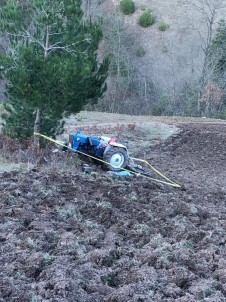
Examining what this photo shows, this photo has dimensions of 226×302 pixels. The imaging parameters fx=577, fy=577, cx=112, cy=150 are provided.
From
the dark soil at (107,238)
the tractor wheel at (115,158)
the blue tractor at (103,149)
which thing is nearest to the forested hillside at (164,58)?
Answer: the blue tractor at (103,149)

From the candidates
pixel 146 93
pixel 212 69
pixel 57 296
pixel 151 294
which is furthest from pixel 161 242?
pixel 146 93

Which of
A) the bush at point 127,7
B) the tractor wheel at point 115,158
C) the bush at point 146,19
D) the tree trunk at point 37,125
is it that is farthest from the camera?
the bush at point 127,7

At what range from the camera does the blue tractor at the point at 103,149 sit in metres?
12.8

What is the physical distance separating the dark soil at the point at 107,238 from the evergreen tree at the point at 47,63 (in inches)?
68.0

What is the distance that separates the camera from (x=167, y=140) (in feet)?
63.4

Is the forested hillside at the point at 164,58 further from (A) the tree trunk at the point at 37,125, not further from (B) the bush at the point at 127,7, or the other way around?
(A) the tree trunk at the point at 37,125

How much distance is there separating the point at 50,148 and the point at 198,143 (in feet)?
21.7

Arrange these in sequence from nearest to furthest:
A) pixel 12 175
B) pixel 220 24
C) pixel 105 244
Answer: pixel 105 244 < pixel 12 175 < pixel 220 24

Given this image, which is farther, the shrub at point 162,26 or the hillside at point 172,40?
the shrub at point 162,26

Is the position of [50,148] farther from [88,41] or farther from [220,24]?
[220,24]

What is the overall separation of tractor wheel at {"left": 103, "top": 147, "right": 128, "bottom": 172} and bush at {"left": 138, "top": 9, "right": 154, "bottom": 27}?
96.5ft

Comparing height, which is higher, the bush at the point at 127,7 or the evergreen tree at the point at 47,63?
the bush at the point at 127,7

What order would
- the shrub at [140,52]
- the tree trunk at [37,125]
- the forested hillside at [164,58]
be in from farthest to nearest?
the shrub at [140,52] → the forested hillside at [164,58] → the tree trunk at [37,125]

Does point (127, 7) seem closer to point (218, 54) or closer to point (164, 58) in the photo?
point (164, 58)
